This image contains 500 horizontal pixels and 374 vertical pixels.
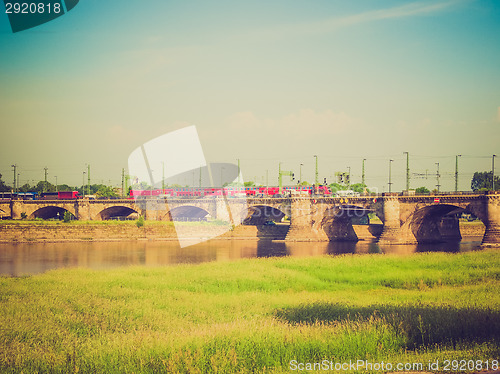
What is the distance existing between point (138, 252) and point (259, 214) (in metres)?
36.2

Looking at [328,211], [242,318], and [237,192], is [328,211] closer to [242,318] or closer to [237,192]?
[237,192]

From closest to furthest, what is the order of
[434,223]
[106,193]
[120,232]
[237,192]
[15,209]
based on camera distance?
[120,232] < [434,223] < [15,209] < [237,192] < [106,193]

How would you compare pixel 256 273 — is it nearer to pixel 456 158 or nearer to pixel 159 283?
pixel 159 283

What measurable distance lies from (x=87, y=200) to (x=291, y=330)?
8377 cm

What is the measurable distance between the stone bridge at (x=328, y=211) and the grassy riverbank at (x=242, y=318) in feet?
108

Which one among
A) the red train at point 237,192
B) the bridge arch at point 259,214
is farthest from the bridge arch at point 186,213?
the bridge arch at point 259,214

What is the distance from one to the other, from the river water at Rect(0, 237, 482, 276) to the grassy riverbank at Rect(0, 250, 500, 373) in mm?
12516

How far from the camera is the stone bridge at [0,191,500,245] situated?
2881 inches

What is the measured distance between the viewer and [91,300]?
28125 millimetres

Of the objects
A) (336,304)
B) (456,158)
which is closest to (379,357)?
(336,304)

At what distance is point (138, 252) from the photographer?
64.8 metres

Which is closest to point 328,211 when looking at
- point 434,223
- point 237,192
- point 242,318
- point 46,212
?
point 434,223

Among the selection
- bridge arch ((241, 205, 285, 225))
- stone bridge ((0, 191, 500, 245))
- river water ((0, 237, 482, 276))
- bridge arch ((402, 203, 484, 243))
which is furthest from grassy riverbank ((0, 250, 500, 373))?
bridge arch ((241, 205, 285, 225))

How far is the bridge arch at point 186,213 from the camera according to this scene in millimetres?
102488
